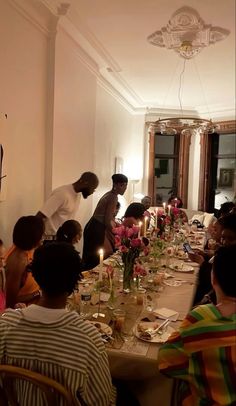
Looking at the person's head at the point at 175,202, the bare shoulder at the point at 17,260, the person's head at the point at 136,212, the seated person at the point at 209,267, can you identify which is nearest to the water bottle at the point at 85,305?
the bare shoulder at the point at 17,260

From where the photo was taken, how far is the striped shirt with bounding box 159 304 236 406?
123 cm

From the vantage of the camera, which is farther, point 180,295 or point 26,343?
point 180,295

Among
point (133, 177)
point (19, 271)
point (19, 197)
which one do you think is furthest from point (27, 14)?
point (133, 177)

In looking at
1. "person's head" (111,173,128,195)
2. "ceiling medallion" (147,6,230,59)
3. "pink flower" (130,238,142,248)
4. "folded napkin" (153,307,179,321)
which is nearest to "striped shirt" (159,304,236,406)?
"folded napkin" (153,307,179,321)

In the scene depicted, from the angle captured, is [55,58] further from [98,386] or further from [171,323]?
[98,386]

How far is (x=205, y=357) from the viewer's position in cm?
125

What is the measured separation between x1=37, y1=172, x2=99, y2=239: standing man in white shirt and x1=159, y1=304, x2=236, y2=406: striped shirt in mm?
2141

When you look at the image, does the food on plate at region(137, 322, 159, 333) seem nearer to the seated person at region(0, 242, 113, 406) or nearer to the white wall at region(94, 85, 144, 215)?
the seated person at region(0, 242, 113, 406)

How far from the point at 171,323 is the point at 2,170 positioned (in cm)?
177

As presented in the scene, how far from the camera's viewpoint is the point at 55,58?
3639mm

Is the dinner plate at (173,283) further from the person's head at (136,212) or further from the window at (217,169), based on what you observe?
the window at (217,169)

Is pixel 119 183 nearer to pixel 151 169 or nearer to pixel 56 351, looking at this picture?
pixel 56 351

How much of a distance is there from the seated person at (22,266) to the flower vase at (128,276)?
0.56 meters

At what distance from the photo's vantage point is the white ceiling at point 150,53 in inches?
130
